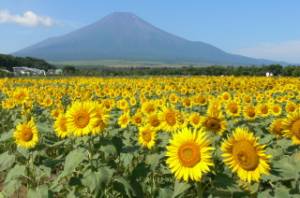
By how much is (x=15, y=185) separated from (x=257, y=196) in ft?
6.85

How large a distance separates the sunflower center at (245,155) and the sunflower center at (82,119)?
4.28 ft

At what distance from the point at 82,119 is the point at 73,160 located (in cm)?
31

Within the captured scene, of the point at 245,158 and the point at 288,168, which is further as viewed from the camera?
the point at 288,168

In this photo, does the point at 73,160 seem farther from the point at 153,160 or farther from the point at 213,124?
the point at 213,124

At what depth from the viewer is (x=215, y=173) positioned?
3379 millimetres

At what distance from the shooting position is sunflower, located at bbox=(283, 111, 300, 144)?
3.95m

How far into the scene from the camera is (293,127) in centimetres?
399

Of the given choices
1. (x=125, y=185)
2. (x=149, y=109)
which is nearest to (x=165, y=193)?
(x=125, y=185)

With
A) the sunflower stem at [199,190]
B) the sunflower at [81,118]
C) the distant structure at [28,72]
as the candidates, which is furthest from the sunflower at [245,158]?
the distant structure at [28,72]

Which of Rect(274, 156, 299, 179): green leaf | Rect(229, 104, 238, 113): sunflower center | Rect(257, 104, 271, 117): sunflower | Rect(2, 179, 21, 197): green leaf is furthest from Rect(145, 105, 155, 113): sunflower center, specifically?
Rect(274, 156, 299, 179): green leaf

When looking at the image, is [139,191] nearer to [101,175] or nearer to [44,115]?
[101,175]

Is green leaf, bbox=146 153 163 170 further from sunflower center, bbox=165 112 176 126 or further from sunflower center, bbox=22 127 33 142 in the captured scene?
sunflower center, bbox=22 127 33 142

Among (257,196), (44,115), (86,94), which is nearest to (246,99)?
(44,115)

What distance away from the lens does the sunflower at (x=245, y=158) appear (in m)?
3.17
